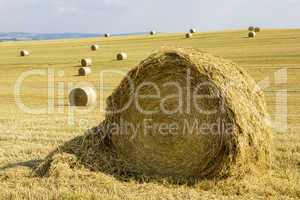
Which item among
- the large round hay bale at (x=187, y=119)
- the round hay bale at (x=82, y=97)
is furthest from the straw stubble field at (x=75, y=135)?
the large round hay bale at (x=187, y=119)

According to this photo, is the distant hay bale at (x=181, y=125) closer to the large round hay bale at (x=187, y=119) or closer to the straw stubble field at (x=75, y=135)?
the large round hay bale at (x=187, y=119)

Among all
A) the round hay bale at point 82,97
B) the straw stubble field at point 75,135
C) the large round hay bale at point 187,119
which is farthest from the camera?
the round hay bale at point 82,97

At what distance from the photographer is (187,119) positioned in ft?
23.1

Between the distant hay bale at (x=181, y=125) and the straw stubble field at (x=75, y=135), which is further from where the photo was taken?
the distant hay bale at (x=181, y=125)

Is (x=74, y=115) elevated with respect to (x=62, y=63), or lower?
lower

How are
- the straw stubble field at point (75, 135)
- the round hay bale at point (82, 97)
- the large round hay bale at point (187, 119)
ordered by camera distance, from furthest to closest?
the round hay bale at point (82, 97)
the large round hay bale at point (187, 119)
the straw stubble field at point (75, 135)

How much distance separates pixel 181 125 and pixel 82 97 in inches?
322

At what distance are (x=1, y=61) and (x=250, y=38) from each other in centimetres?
1710

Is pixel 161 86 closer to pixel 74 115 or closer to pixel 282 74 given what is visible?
pixel 74 115

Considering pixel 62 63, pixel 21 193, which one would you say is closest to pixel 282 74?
pixel 62 63

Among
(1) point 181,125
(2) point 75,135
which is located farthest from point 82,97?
(1) point 181,125

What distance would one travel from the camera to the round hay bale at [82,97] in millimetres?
14859

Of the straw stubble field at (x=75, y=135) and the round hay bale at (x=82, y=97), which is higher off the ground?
the round hay bale at (x=82, y=97)

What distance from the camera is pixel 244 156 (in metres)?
6.47
